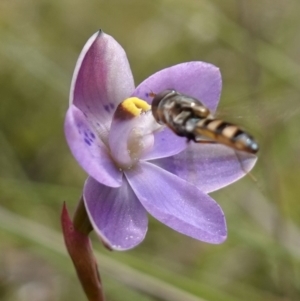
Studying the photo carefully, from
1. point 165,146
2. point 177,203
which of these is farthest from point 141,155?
point 177,203

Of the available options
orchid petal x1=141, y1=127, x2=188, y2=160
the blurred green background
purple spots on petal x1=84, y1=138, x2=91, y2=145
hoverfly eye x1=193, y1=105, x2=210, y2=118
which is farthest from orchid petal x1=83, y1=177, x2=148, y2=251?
the blurred green background

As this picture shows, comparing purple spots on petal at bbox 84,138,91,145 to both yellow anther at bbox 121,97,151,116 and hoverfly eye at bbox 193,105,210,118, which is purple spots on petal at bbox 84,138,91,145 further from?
hoverfly eye at bbox 193,105,210,118

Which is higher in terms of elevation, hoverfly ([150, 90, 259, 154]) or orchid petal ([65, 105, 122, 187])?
hoverfly ([150, 90, 259, 154])

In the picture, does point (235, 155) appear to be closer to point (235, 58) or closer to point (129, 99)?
point (129, 99)

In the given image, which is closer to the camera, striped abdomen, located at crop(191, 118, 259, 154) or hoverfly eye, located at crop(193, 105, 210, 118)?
striped abdomen, located at crop(191, 118, 259, 154)

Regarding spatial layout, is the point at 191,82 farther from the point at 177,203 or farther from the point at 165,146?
the point at 177,203

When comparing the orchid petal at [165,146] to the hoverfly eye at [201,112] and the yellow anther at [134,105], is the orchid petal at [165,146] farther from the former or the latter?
the hoverfly eye at [201,112]

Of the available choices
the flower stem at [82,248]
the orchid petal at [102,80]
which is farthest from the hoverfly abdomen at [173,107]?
the flower stem at [82,248]

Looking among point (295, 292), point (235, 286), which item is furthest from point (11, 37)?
point (295, 292)
